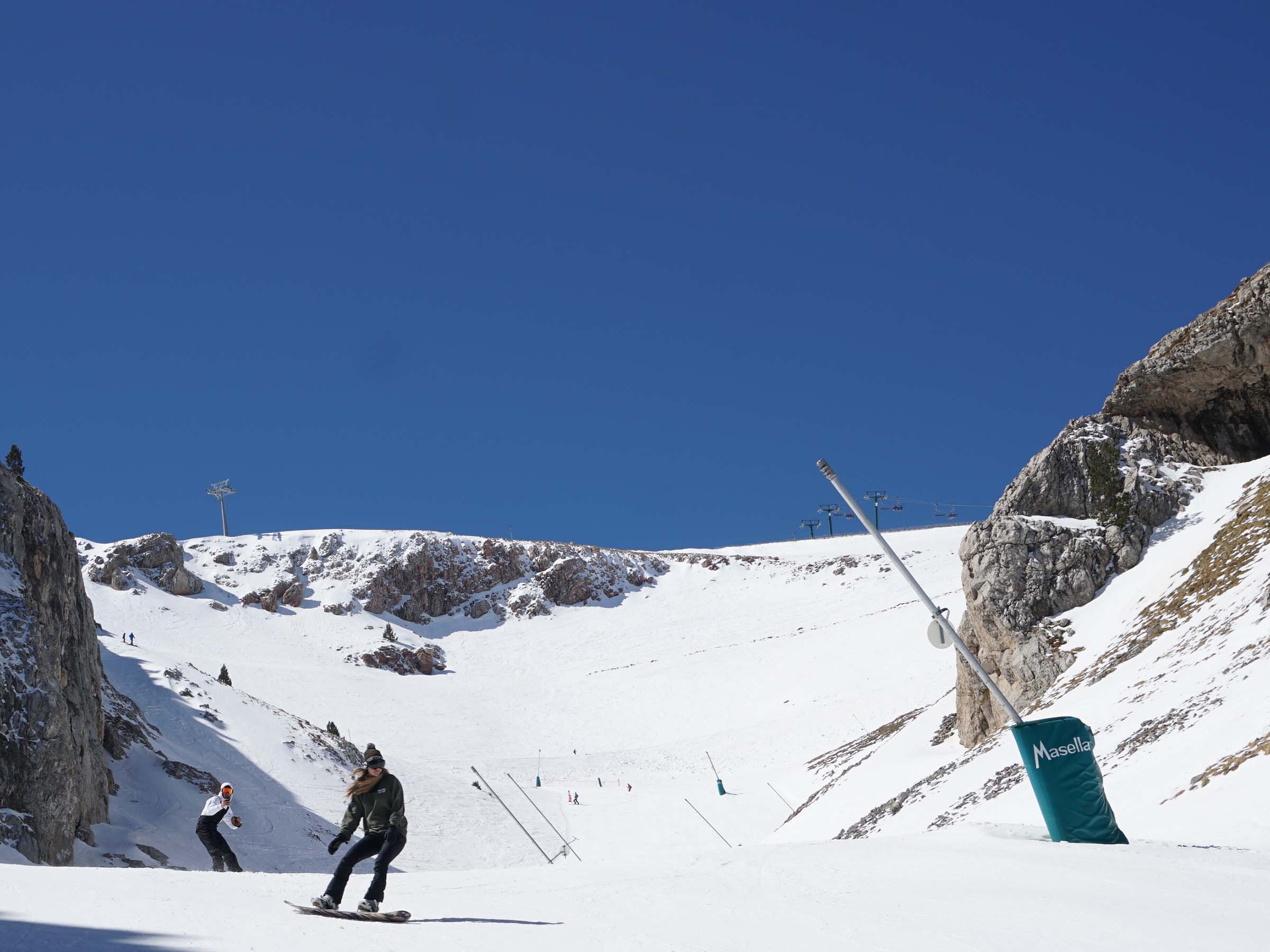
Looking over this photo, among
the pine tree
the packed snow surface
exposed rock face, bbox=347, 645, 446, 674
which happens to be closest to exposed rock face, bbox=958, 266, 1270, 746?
the packed snow surface

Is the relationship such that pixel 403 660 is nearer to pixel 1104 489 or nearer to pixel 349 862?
pixel 1104 489

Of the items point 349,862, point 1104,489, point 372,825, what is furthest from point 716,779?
point 349,862

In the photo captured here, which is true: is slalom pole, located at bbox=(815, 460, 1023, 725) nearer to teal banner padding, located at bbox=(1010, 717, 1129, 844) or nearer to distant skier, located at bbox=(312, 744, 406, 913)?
teal banner padding, located at bbox=(1010, 717, 1129, 844)

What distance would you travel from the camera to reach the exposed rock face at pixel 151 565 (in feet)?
301

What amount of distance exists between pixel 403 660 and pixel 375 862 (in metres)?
78.4

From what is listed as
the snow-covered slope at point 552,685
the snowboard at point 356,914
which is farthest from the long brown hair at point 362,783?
the snow-covered slope at point 552,685

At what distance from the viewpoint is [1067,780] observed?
11.7 metres

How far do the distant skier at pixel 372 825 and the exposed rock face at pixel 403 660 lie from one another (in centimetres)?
7660

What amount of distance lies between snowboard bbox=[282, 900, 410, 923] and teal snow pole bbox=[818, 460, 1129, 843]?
7.55 meters

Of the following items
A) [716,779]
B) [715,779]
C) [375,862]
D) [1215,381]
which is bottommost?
[715,779]

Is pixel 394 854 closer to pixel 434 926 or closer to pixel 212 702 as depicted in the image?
pixel 434 926

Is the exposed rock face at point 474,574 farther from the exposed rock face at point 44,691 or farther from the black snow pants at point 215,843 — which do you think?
the black snow pants at point 215,843

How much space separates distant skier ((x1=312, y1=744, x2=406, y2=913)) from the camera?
873 centimetres

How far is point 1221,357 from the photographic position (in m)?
28.2
